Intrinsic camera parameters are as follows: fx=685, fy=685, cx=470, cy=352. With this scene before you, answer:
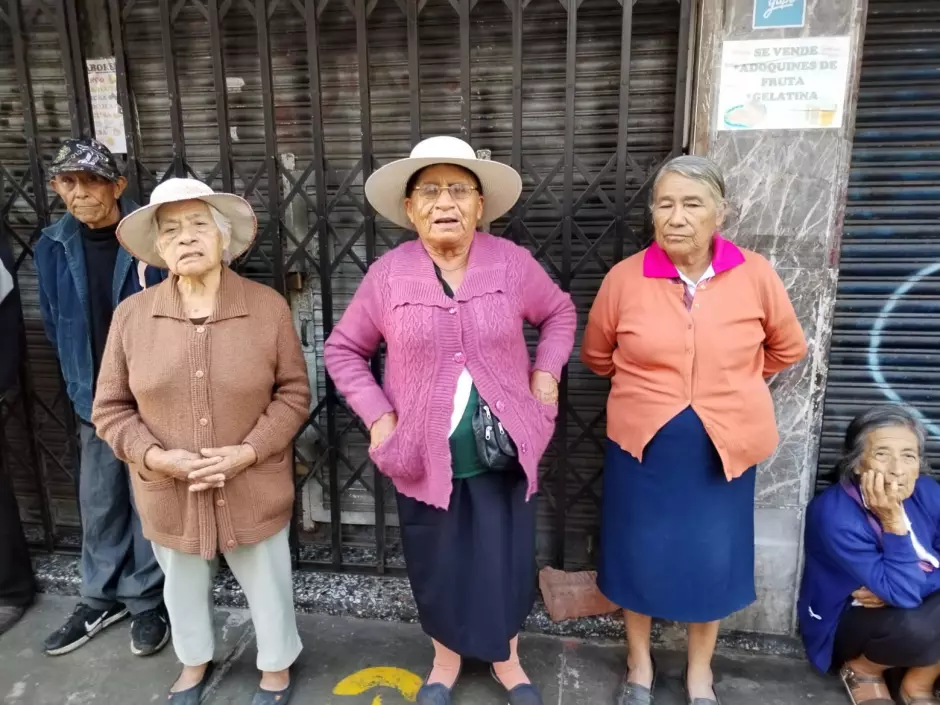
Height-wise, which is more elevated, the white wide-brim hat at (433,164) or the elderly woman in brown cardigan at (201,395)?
the white wide-brim hat at (433,164)

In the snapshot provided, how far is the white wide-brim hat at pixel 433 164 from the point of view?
2.22m

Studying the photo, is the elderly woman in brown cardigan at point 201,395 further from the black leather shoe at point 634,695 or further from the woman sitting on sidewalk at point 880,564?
the woman sitting on sidewalk at point 880,564

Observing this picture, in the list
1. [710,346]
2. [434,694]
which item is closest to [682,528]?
[710,346]

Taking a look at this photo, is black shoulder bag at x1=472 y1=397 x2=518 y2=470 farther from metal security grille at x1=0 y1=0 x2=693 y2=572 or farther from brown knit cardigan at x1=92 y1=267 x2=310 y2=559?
metal security grille at x1=0 y1=0 x2=693 y2=572

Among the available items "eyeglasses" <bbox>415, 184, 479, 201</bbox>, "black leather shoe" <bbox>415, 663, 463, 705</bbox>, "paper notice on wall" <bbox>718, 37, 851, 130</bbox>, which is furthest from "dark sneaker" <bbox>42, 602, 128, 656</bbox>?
"paper notice on wall" <bbox>718, 37, 851, 130</bbox>

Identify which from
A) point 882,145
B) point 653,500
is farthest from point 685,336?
point 882,145

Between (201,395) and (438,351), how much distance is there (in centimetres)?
82

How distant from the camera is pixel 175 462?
230 centimetres

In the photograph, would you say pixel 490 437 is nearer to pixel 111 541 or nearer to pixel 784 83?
pixel 784 83

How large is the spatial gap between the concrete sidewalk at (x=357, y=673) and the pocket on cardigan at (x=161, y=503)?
0.83m

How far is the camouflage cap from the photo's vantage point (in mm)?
2596

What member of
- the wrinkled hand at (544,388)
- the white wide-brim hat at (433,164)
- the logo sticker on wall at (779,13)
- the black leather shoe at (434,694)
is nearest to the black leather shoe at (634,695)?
the black leather shoe at (434,694)

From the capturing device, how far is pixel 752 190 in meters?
2.67

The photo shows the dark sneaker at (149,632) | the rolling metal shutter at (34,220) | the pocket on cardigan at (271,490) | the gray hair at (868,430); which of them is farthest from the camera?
the rolling metal shutter at (34,220)
